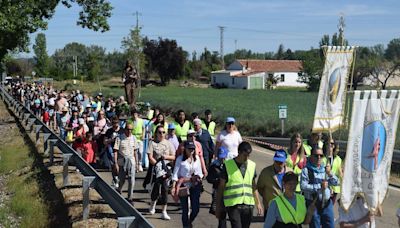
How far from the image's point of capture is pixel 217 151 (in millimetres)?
11438

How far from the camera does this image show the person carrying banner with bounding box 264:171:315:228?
21.0ft

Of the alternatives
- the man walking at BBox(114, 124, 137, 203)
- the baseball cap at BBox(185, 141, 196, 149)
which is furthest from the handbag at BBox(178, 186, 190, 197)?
the man walking at BBox(114, 124, 137, 203)

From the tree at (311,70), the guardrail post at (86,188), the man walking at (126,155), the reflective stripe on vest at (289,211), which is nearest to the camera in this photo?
the reflective stripe on vest at (289,211)

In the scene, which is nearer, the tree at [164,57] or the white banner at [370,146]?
the white banner at [370,146]

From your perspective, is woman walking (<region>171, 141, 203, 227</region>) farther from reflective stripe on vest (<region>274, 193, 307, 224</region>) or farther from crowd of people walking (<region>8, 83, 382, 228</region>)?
reflective stripe on vest (<region>274, 193, 307, 224</region>)

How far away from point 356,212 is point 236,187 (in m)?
1.66

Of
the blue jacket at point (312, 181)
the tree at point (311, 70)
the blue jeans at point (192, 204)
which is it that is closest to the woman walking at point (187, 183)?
the blue jeans at point (192, 204)

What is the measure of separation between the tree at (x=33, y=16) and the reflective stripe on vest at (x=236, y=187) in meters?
18.2

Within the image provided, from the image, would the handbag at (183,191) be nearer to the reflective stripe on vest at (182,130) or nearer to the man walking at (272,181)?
the man walking at (272,181)

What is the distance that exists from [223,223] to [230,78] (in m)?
101

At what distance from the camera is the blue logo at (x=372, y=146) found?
623 centimetres

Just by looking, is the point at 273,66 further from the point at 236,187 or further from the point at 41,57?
the point at 236,187

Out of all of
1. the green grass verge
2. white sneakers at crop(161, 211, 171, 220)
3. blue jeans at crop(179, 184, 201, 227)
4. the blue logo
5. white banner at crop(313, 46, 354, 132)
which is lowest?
the green grass verge

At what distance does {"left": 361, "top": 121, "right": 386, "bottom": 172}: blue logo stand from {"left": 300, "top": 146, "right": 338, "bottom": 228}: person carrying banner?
6.04ft
